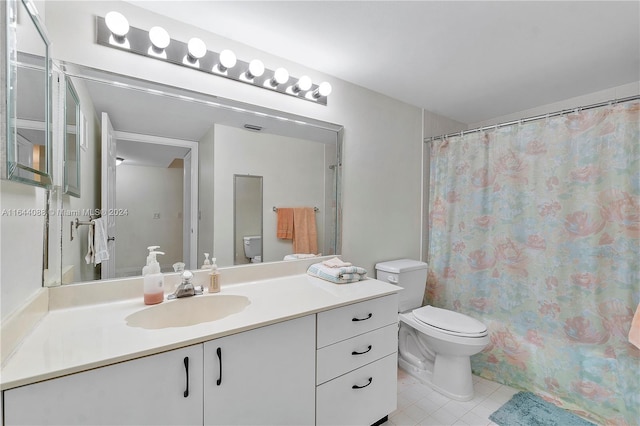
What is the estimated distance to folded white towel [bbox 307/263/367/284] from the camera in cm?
Answer: 154

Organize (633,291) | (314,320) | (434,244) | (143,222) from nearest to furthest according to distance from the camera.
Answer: (314,320) → (143,222) → (633,291) → (434,244)

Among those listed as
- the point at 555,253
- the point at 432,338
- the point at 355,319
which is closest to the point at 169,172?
the point at 355,319

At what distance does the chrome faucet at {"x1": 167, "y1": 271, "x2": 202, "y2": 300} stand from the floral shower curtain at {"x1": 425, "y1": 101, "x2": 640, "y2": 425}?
78.8 inches

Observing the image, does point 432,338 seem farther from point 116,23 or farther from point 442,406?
point 116,23

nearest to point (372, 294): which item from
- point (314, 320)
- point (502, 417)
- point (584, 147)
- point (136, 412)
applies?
point (314, 320)

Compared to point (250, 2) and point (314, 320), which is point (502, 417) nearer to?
point (314, 320)

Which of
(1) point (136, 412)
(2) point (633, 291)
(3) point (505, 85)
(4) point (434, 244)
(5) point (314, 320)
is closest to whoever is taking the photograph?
(1) point (136, 412)

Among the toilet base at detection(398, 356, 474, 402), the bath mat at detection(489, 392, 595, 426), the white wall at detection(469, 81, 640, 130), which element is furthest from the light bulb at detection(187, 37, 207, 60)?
the white wall at detection(469, 81, 640, 130)

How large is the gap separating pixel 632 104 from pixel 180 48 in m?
A: 2.49

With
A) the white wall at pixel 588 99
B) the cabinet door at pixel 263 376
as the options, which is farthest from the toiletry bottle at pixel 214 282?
the white wall at pixel 588 99

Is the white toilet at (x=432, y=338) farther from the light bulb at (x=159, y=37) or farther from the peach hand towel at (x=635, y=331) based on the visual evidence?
the light bulb at (x=159, y=37)

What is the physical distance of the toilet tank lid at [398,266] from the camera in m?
2.03

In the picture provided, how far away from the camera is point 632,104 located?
5.12 feet

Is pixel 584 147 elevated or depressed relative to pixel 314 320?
elevated
